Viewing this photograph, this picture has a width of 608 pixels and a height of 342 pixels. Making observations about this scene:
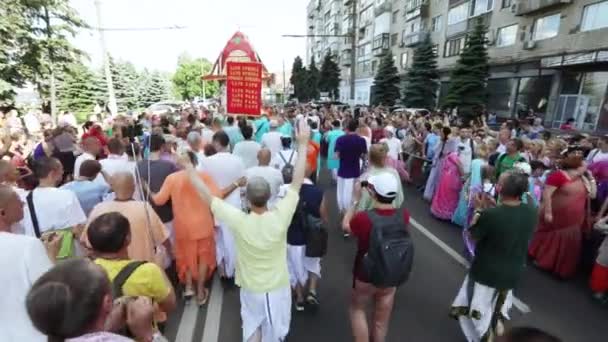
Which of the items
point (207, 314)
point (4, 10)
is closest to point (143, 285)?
point (207, 314)

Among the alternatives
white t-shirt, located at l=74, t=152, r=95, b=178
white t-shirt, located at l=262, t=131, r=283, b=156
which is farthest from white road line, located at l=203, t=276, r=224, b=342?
white t-shirt, located at l=262, t=131, r=283, b=156

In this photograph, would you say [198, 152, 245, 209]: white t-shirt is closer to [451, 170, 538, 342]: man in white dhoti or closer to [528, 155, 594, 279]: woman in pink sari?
[451, 170, 538, 342]: man in white dhoti

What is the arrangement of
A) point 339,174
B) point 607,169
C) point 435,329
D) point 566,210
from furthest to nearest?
point 339,174, point 607,169, point 566,210, point 435,329

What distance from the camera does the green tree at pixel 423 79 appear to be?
28.7 m

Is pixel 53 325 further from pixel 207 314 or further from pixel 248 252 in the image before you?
pixel 207 314

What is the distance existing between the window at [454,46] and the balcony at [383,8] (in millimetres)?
13510

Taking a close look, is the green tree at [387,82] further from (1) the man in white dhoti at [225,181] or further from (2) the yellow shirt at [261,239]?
(2) the yellow shirt at [261,239]

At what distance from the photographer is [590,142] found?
7.80 meters

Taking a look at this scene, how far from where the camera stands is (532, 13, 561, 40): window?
21.2 meters

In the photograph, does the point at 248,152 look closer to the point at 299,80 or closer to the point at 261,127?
the point at 261,127

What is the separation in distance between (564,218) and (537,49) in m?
22.0

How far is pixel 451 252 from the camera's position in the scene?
580 cm

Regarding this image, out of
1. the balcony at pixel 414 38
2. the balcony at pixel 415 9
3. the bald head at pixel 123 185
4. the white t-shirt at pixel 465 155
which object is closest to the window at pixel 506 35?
the balcony at pixel 414 38

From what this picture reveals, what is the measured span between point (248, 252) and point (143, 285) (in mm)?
932
